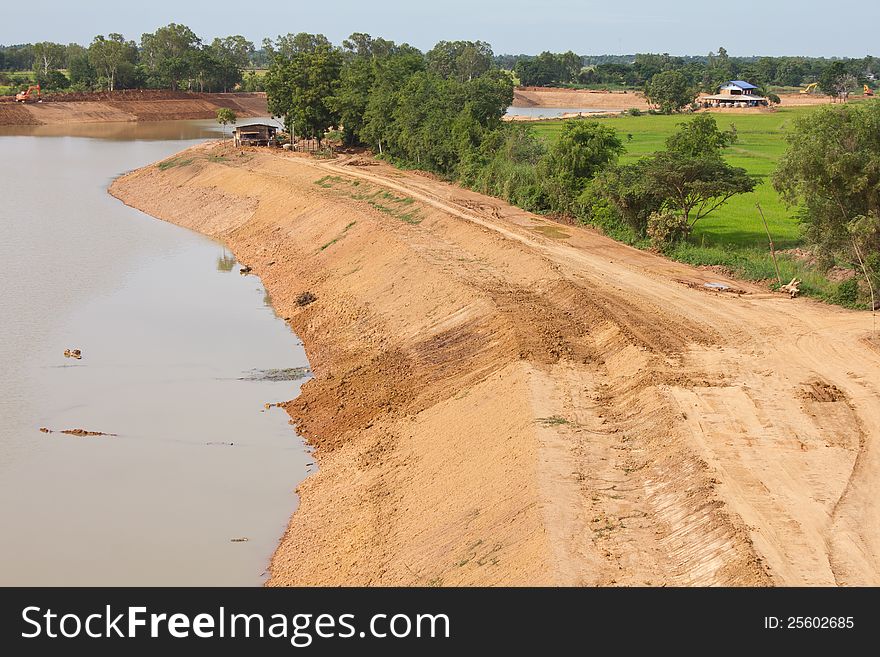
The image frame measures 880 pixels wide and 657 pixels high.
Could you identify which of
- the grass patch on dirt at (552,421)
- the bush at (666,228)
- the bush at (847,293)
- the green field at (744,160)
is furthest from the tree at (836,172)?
the grass patch on dirt at (552,421)

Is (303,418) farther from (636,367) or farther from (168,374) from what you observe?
(636,367)

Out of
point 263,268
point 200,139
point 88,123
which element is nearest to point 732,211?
point 263,268

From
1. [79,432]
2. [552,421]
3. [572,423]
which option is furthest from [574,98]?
[552,421]

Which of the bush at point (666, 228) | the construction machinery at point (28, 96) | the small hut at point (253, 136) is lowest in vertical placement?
the bush at point (666, 228)

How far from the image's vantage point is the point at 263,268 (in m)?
44.8

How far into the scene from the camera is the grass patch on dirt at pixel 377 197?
44.7m

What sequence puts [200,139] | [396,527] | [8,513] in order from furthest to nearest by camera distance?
[200,139], [8,513], [396,527]

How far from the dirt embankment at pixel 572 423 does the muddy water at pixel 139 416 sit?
4.52ft

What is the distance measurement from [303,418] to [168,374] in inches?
224

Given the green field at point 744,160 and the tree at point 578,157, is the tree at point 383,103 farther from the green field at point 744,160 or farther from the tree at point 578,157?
the tree at point 578,157

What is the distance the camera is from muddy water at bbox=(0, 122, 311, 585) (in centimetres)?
1986

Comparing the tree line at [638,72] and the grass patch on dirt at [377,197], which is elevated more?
the tree line at [638,72]

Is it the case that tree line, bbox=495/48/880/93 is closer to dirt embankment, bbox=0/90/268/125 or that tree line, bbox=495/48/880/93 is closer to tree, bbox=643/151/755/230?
dirt embankment, bbox=0/90/268/125

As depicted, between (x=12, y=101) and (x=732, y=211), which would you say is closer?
(x=732, y=211)
